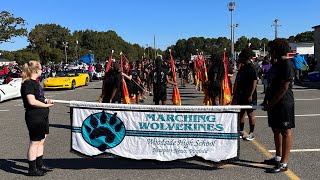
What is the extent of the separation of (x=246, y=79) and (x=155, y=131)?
106 inches

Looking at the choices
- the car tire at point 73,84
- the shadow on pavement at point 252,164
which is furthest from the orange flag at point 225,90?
the car tire at point 73,84

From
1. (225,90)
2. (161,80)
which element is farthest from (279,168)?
(161,80)

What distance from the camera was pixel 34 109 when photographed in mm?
5555

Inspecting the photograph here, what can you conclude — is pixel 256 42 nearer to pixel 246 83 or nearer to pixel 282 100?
pixel 246 83

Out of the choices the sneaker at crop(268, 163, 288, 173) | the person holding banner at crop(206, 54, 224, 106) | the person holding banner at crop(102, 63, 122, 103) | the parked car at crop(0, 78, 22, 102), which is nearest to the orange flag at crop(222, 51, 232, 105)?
the person holding banner at crop(206, 54, 224, 106)

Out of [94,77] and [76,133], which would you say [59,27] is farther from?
[76,133]

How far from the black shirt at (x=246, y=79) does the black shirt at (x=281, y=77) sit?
5.44ft

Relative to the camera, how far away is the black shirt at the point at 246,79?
7.51 meters

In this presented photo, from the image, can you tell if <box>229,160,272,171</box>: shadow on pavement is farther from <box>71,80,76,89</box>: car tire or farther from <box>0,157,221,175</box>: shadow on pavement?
<box>71,80,76,89</box>: car tire

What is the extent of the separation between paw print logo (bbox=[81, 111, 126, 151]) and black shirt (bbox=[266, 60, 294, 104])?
7.48ft

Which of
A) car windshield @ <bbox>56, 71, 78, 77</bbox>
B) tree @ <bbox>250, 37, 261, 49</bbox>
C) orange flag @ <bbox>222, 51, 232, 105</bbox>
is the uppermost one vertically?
tree @ <bbox>250, 37, 261, 49</bbox>

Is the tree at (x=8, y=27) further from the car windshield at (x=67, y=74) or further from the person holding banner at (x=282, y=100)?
the person holding banner at (x=282, y=100)

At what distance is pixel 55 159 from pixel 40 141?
39.3 inches

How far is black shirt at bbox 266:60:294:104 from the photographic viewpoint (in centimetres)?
543
